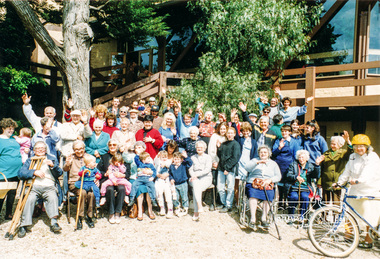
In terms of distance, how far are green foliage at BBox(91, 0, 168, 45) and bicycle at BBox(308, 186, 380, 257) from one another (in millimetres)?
7653

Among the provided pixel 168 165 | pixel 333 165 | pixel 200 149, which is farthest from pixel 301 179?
pixel 168 165

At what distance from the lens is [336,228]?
4.33m

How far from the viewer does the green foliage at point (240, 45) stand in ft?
26.9

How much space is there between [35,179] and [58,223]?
0.87 metres

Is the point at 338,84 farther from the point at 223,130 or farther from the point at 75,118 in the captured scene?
the point at 75,118

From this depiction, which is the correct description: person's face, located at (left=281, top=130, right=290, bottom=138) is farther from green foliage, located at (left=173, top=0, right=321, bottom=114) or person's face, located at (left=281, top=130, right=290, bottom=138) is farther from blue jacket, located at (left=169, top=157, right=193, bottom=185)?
green foliage, located at (left=173, top=0, right=321, bottom=114)

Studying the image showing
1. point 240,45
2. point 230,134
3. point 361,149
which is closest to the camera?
point 361,149

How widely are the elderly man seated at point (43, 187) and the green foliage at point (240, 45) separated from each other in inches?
174

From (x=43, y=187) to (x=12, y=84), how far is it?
20.4ft

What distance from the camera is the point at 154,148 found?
20.0 feet

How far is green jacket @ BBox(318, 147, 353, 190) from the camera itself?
5.40 m

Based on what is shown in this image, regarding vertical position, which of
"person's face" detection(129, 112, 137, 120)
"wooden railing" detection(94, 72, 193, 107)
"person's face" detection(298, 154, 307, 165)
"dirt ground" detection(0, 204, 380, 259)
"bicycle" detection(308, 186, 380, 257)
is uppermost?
"wooden railing" detection(94, 72, 193, 107)

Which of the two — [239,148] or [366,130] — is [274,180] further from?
[366,130]

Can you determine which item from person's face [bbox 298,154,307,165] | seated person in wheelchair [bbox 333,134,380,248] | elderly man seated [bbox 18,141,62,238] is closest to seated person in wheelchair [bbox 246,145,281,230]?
person's face [bbox 298,154,307,165]
